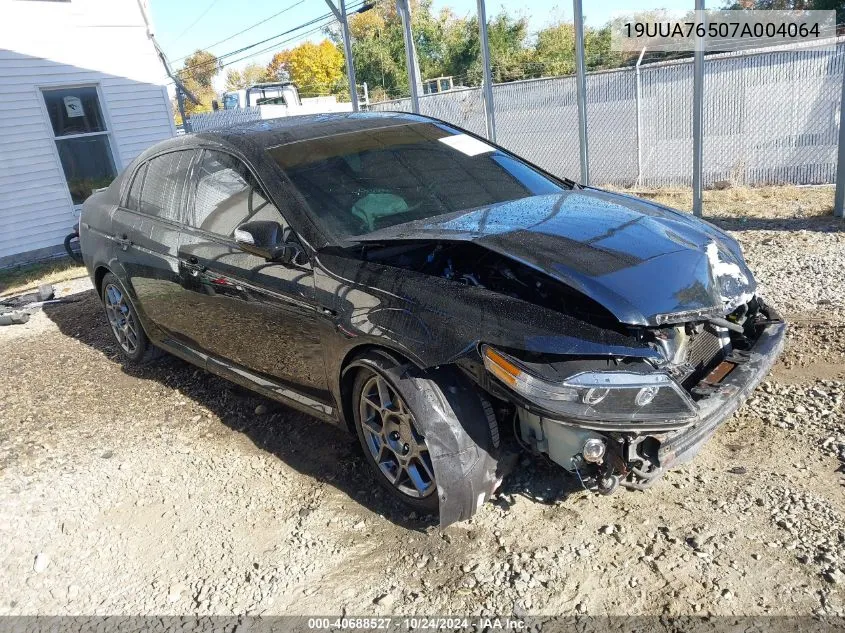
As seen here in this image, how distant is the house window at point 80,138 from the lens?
10.9m

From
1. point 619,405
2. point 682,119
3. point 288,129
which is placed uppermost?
point 288,129

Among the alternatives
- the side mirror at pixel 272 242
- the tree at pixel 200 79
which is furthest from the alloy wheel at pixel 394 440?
the tree at pixel 200 79

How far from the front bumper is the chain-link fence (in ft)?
30.0

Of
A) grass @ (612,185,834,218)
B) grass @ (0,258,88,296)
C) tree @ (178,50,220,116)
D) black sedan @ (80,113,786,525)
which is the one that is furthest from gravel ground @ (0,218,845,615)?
tree @ (178,50,220,116)

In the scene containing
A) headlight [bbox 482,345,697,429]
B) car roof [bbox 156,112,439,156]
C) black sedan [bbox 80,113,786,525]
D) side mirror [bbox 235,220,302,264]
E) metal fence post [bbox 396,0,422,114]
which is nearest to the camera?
headlight [bbox 482,345,697,429]

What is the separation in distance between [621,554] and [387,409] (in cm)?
117

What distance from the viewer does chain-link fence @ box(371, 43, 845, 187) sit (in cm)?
1053

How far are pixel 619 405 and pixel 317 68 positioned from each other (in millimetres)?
58951

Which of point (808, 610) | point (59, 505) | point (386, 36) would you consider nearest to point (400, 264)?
point (808, 610)

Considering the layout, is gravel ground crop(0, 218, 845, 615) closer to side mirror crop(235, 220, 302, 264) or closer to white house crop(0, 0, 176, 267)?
side mirror crop(235, 220, 302, 264)

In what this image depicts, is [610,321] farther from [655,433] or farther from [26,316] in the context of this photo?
[26,316]

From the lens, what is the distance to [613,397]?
2.51 metres

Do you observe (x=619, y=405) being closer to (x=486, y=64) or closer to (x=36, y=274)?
(x=486, y=64)

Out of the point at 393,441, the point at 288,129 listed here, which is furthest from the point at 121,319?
the point at 393,441
